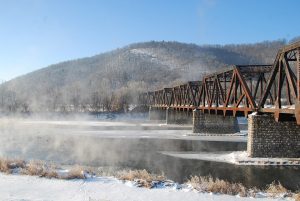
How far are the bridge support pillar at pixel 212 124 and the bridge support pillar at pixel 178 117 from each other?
1931 cm

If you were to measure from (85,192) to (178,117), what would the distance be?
5896 cm

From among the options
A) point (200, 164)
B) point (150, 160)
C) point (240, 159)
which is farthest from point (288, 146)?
point (150, 160)

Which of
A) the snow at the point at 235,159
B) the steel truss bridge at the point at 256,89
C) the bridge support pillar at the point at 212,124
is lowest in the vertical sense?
the snow at the point at 235,159

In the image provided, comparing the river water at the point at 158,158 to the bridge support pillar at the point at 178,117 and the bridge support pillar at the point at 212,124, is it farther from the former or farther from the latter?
the bridge support pillar at the point at 178,117

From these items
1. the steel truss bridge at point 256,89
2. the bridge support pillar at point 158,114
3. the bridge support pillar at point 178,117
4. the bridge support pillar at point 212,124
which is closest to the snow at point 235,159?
the steel truss bridge at point 256,89

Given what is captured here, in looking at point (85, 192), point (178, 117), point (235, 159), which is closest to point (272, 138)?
point (235, 159)

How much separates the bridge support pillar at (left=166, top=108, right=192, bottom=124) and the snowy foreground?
56.2 m

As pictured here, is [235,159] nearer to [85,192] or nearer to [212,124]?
[85,192]

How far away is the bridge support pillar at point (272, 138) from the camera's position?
28.8 metres

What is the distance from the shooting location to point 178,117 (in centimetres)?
7231

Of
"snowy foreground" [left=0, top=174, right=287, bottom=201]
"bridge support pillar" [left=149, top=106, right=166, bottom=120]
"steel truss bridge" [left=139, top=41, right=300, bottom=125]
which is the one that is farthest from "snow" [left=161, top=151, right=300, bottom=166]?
"bridge support pillar" [left=149, top=106, right=166, bottom=120]

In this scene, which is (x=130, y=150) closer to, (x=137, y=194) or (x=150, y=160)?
(x=150, y=160)

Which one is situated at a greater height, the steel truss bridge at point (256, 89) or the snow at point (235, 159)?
the steel truss bridge at point (256, 89)

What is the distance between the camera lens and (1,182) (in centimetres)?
1484
